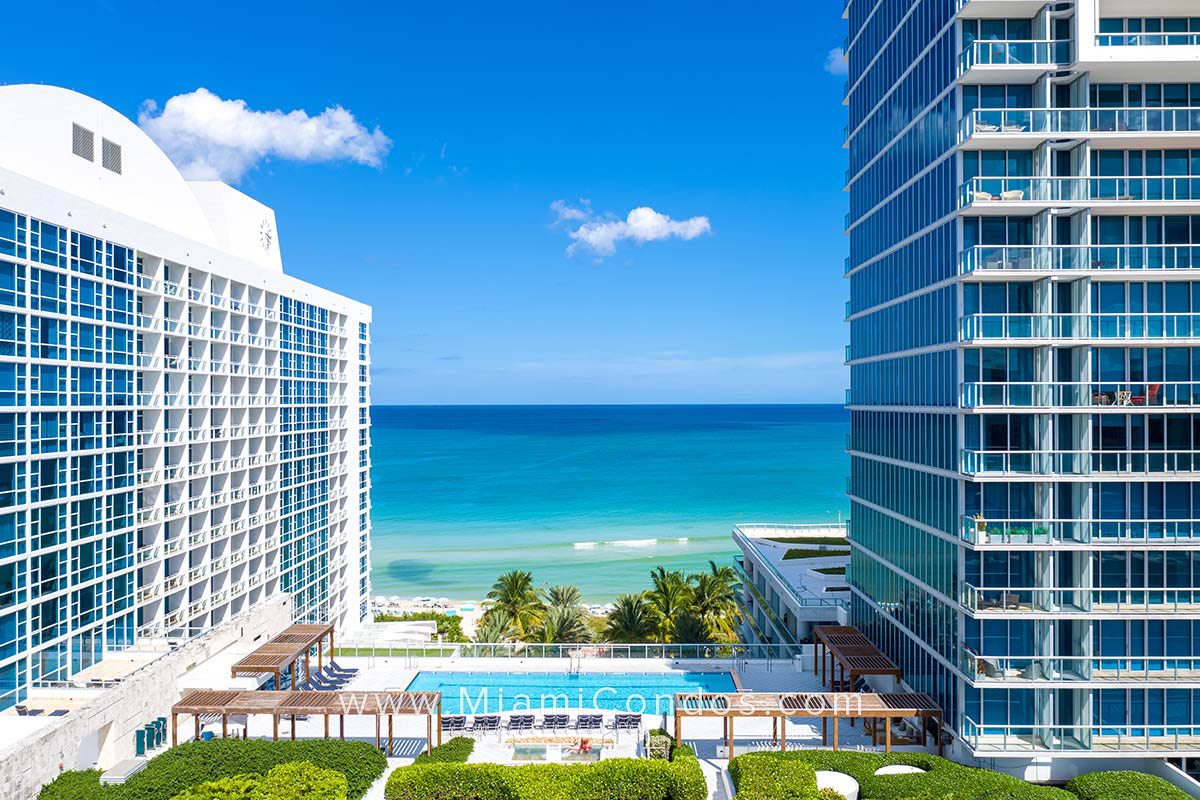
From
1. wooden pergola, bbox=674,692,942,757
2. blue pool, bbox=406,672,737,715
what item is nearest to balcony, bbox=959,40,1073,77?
wooden pergola, bbox=674,692,942,757

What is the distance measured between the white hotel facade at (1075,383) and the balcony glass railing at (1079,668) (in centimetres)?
6

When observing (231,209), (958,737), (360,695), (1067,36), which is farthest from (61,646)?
(1067,36)

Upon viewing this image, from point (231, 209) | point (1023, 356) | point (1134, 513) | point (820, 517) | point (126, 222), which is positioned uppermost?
point (231, 209)

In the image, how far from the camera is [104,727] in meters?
24.3

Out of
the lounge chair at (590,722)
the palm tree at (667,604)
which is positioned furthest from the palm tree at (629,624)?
the lounge chair at (590,722)

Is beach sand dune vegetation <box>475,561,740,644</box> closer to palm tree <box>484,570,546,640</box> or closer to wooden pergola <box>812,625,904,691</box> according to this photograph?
palm tree <box>484,570,546,640</box>

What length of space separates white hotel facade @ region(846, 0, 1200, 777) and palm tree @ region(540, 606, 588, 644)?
848 inches

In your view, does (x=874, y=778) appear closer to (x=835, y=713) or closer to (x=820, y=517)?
(x=835, y=713)

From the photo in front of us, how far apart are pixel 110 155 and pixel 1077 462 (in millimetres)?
33563

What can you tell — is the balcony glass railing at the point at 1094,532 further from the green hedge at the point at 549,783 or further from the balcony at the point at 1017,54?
the balcony at the point at 1017,54

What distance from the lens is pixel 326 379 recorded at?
4812 cm

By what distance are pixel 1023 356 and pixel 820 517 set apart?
9389 centimetres

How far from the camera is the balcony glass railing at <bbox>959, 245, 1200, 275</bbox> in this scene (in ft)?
76.9

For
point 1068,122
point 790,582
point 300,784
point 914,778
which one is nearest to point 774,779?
point 914,778
